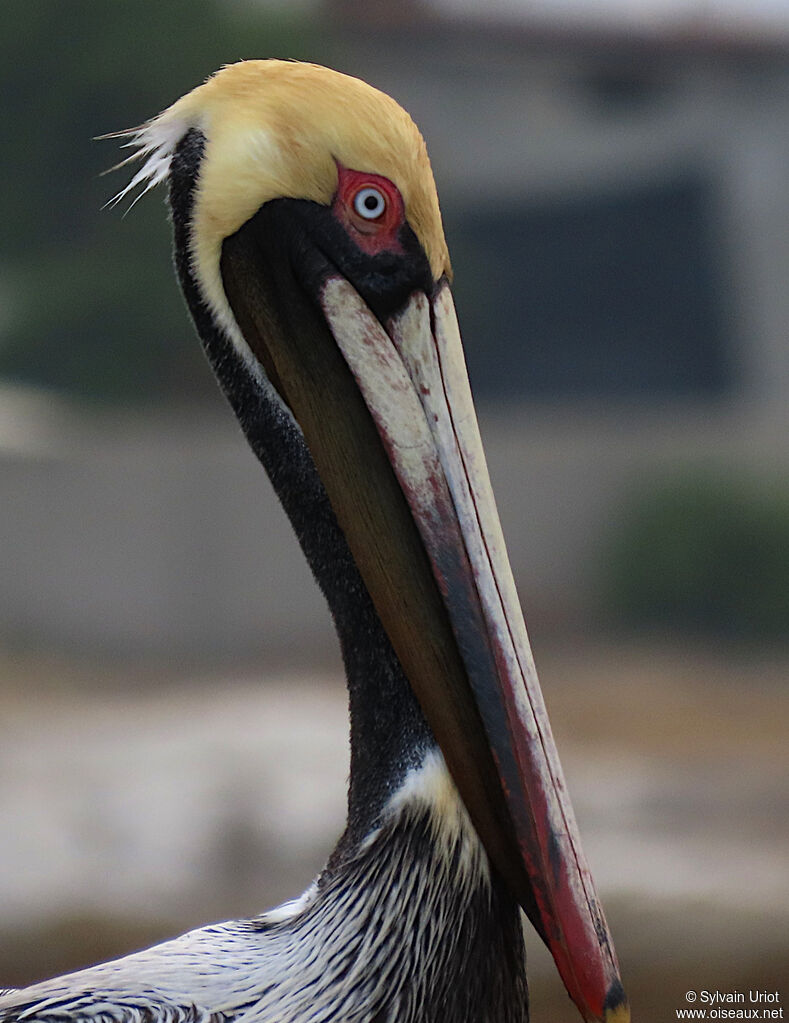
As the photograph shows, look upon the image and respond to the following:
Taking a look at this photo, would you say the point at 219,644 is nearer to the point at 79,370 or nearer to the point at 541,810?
the point at 79,370

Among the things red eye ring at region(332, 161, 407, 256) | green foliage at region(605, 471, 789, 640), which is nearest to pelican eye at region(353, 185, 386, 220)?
red eye ring at region(332, 161, 407, 256)

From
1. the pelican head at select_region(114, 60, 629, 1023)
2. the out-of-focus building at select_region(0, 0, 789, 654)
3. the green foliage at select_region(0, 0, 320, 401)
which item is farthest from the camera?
the out-of-focus building at select_region(0, 0, 789, 654)

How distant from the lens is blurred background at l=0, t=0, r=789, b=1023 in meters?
6.57

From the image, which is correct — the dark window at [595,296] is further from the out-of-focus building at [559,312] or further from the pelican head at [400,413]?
the pelican head at [400,413]

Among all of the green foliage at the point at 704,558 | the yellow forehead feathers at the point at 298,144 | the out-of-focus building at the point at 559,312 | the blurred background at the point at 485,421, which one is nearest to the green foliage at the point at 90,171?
the blurred background at the point at 485,421

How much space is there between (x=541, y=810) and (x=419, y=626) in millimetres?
204

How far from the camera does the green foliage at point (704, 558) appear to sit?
8.36 m

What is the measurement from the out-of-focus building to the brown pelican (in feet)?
24.9

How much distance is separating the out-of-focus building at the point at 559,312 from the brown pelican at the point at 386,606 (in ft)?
24.9

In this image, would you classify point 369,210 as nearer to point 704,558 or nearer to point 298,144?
point 298,144

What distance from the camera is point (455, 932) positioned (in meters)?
1.27

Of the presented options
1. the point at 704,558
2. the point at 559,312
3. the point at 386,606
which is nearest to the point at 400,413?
the point at 386,606

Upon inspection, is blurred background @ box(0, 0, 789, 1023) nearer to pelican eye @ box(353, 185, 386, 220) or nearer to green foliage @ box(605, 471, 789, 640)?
green foliage @ box(605, 471, 789, 640)

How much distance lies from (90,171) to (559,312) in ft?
12.0
